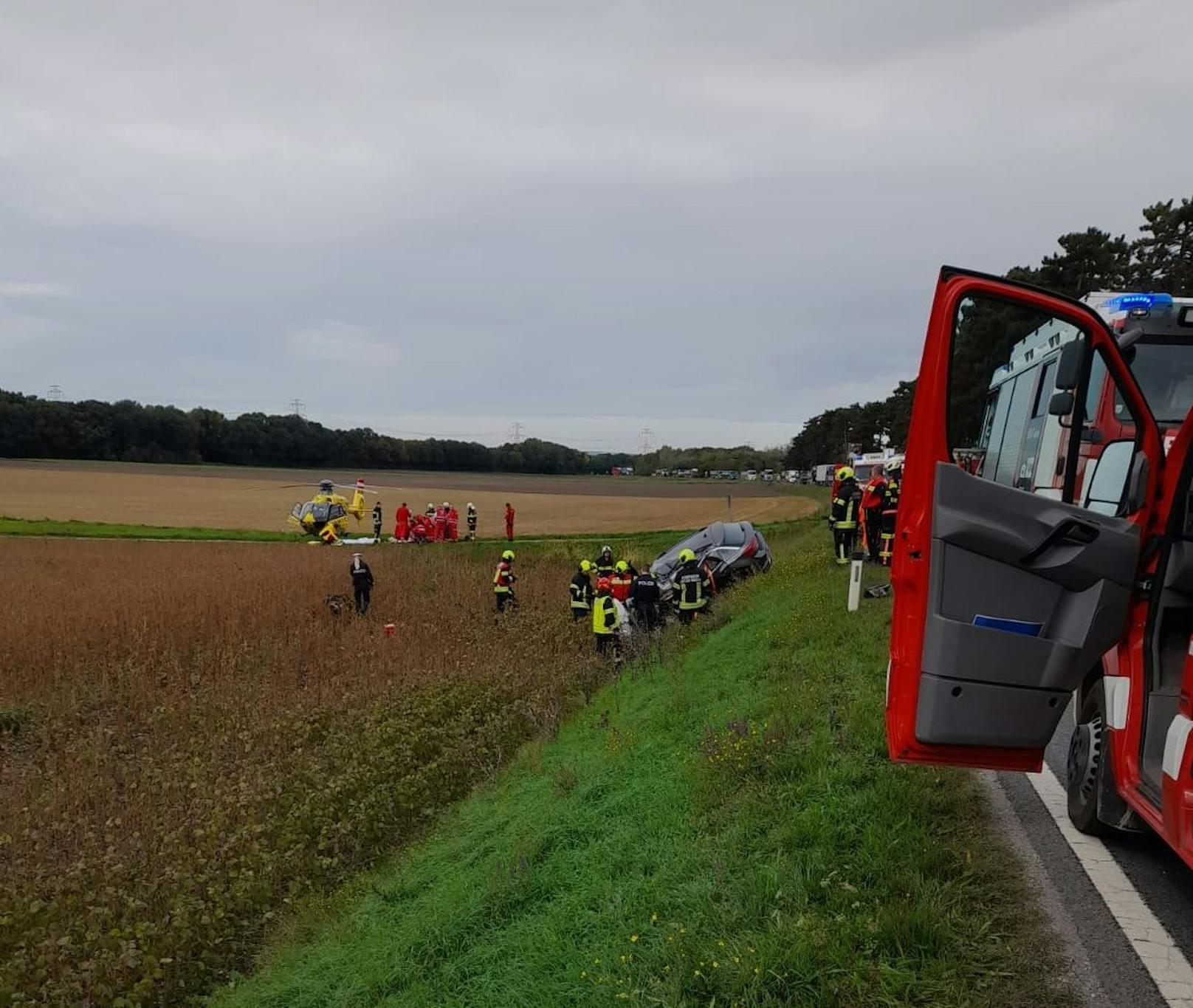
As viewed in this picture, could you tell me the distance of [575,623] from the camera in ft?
44.9

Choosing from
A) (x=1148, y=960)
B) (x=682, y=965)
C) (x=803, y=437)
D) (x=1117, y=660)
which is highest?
(x=803, y=437)

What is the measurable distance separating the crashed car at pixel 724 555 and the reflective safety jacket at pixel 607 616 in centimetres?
299

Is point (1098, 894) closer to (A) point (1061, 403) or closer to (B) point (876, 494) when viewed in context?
(A) point (1061, 403)

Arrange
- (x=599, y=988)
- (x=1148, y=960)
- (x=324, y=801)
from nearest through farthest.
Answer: (x=1148, y=960)
(x=599, y=988)
(x=324, y=801)

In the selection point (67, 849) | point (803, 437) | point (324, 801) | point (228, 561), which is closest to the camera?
point (67, 849)

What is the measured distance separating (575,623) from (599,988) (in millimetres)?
10496

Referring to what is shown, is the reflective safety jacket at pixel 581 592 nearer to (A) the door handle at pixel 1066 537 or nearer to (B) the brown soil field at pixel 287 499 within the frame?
(A) the door handle at pixel 1066 537

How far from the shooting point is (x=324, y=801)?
685 centimetres

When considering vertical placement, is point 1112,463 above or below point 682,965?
above

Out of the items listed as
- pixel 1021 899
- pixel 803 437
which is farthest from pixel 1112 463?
pixel 803 437

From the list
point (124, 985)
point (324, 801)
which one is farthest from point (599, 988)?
point (324, 801)

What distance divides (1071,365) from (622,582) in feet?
30.5

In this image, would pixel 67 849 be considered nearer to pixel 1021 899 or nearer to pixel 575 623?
pixel 1021 899

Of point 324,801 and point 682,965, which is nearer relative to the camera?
point 682,965
